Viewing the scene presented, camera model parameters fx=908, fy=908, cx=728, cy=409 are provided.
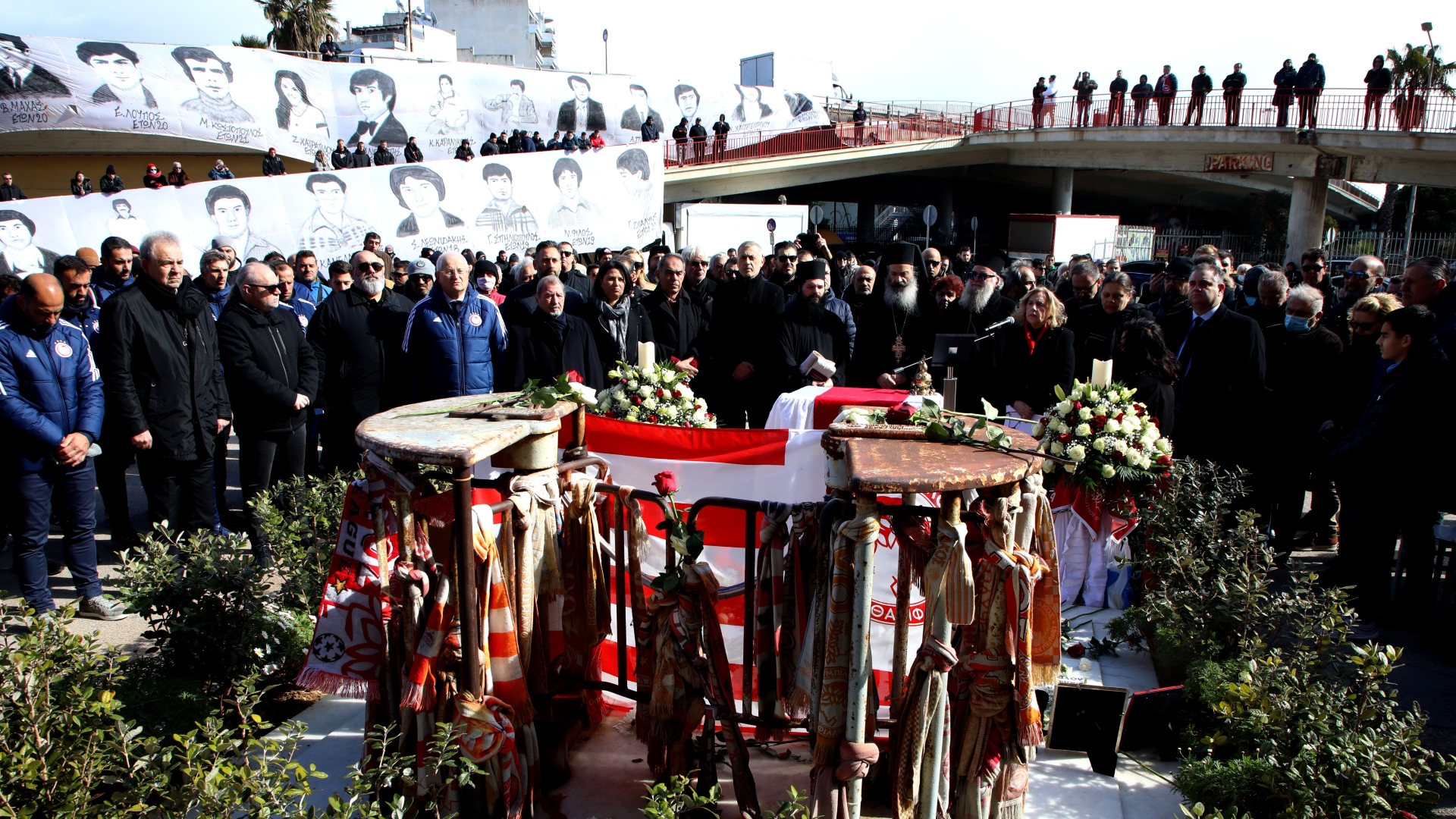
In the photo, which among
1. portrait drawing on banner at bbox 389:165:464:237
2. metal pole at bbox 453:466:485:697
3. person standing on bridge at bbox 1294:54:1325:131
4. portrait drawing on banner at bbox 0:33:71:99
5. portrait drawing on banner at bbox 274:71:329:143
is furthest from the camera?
person standing on bridge at bbox 1294:54:1325:131

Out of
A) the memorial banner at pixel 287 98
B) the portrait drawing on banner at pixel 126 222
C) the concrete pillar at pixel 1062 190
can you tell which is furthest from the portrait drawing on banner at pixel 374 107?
the concrete pillar at pixel 1062 190

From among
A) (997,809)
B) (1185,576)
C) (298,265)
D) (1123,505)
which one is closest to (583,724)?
(997,809)

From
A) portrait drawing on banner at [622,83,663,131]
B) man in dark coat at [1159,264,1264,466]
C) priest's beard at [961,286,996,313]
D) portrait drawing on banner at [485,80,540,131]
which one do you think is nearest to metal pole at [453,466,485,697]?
man in dark coat at [1159,264,1264,466]

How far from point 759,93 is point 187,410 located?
31791 mm

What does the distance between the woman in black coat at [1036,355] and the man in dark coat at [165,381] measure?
5305mm

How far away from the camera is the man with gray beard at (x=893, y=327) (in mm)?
7617

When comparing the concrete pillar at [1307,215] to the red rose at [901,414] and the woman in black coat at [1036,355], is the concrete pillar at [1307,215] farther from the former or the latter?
the red rose at [901,414]

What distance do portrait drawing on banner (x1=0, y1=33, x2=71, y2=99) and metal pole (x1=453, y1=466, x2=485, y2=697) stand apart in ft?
77.1

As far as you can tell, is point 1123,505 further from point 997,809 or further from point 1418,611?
point 997,809

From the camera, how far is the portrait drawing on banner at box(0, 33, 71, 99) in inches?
782

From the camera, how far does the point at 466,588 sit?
2967 mm

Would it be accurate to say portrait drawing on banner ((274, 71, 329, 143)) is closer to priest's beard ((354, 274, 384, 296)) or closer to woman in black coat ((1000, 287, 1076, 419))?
priest's beard ((354, 274, 384, 296))

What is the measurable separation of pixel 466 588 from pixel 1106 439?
12.0 feet

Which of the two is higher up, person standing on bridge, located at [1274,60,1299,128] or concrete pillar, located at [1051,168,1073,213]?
person standing on bridge, located at [1274,60,1299,128]
